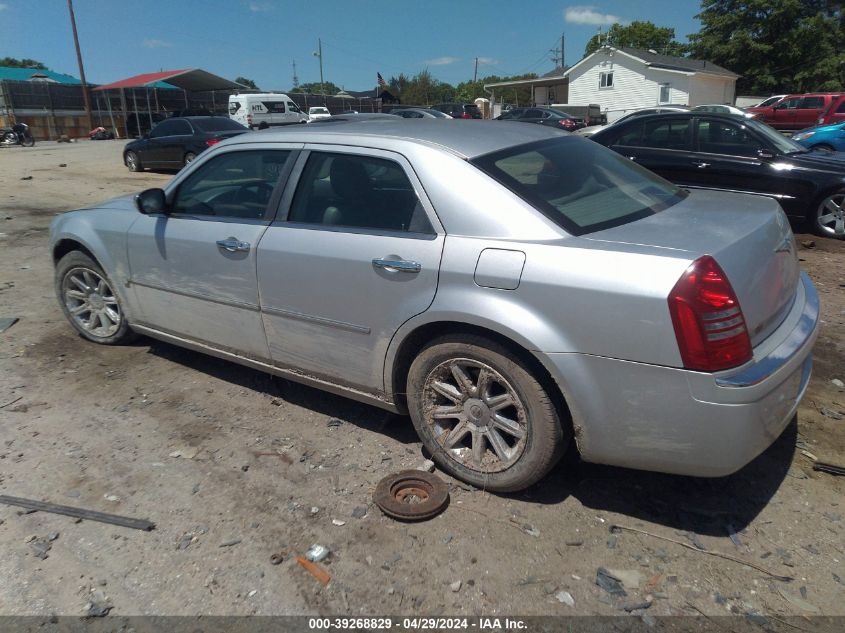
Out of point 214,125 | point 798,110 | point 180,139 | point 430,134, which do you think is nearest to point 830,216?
point 430,134

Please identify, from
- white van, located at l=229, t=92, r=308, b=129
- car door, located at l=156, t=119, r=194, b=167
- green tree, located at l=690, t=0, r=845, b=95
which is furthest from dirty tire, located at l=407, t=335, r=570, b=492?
green tree, located at l=690, t=0, r=845, b=95

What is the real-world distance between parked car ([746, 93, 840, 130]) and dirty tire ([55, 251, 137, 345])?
2568 cm

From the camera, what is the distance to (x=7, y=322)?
5.61 metres

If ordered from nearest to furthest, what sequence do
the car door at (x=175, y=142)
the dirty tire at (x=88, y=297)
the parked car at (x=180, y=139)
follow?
the dirty tire at (x=88, y=297), the parked car at (x=180, y=139), the car door at (x=175, y=142)

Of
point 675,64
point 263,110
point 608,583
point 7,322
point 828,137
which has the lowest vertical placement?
point 608,583

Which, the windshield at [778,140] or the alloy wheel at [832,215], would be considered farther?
the windshield at [778,140]

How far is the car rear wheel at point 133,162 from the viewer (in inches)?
666

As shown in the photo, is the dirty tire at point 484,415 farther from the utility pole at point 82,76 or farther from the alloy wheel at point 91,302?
the utility pole at point 82,76

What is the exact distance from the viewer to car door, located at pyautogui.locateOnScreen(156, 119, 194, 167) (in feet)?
50.6

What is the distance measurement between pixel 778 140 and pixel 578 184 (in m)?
6.57

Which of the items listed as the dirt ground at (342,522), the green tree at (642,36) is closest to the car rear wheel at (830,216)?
the dirt ground at (342,522)

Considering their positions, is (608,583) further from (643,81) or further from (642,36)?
(642,36)

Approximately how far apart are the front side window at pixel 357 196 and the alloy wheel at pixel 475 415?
28.3 inches

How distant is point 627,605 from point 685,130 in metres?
7.75
